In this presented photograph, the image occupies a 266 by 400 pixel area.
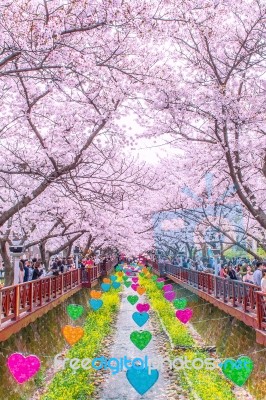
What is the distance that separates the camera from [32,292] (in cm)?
1598

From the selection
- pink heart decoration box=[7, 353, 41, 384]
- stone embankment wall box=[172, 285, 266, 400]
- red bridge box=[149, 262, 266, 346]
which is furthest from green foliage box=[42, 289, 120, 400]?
red bridge box=[149, 262, 266, 346]

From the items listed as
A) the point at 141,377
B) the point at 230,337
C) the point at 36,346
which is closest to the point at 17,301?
the point at 36,346

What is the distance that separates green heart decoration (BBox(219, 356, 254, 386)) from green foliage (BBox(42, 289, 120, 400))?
4332 mm

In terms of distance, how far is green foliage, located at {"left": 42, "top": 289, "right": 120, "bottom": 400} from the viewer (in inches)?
477

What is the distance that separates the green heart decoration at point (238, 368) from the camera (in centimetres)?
901

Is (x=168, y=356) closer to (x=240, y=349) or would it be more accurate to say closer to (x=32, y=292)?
(x=240, y=349)

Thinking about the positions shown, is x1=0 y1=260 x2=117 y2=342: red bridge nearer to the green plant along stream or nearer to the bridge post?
the bridge post

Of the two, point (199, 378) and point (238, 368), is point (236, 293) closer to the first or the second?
point (199, 378)

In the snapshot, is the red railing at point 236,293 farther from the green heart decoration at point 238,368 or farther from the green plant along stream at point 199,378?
the green heart decoration at point 238,368

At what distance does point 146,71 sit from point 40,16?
3.95 metres

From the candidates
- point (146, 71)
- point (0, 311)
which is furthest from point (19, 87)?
point (0, 311)

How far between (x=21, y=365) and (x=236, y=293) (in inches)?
342

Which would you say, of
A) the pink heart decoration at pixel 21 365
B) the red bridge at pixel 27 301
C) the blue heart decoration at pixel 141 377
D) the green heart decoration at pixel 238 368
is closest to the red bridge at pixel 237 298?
the green heart decoration at pixel 238 368

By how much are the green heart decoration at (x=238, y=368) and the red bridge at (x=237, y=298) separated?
83.8 inches
